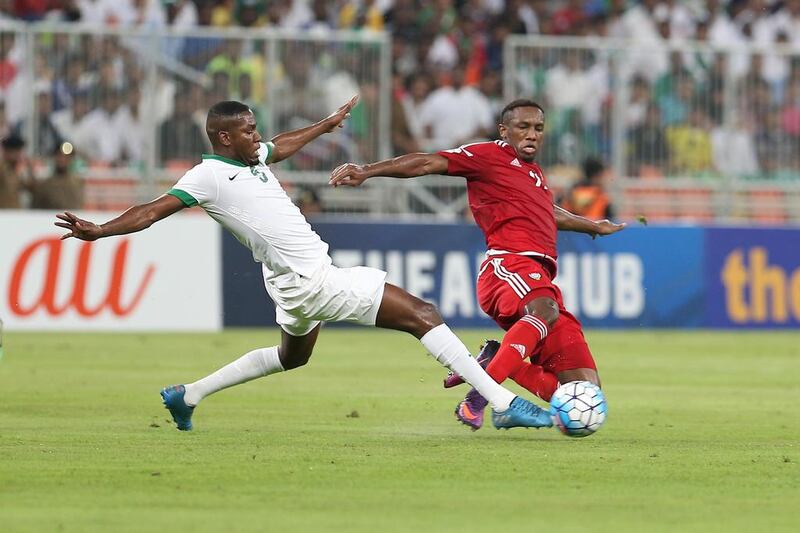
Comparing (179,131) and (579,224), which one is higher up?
(179,131)

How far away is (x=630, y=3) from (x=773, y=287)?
6934 mm

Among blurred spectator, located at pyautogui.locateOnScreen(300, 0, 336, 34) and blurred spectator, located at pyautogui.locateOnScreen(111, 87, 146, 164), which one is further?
blurred spectator, located at pyautogui.locateOnScreen(300, 0, 336, 34)

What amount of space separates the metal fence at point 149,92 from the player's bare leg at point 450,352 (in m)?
11.4

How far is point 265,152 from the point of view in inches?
396

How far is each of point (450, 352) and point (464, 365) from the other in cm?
11

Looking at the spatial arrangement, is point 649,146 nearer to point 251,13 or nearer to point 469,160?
point 251,13

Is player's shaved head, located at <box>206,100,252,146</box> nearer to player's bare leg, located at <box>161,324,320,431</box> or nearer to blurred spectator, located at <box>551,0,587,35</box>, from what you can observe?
player's bare leg, located at <box>161,324,320,431</box>

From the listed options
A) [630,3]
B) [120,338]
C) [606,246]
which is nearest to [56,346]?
[120,338]

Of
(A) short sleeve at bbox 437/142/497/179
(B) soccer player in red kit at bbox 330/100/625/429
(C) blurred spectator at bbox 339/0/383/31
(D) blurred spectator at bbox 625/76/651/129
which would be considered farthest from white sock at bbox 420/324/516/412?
(C) blurred spectator at bbox 339/0/383/31

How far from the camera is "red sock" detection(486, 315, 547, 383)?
9.70 m

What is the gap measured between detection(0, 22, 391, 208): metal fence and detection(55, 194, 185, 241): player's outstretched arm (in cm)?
1158

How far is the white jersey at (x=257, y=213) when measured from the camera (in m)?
9.41

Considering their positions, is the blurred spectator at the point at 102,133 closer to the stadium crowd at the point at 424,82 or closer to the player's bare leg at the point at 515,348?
the stadium crowd at the point at 424,82

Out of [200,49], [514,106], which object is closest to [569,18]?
[200,49]
